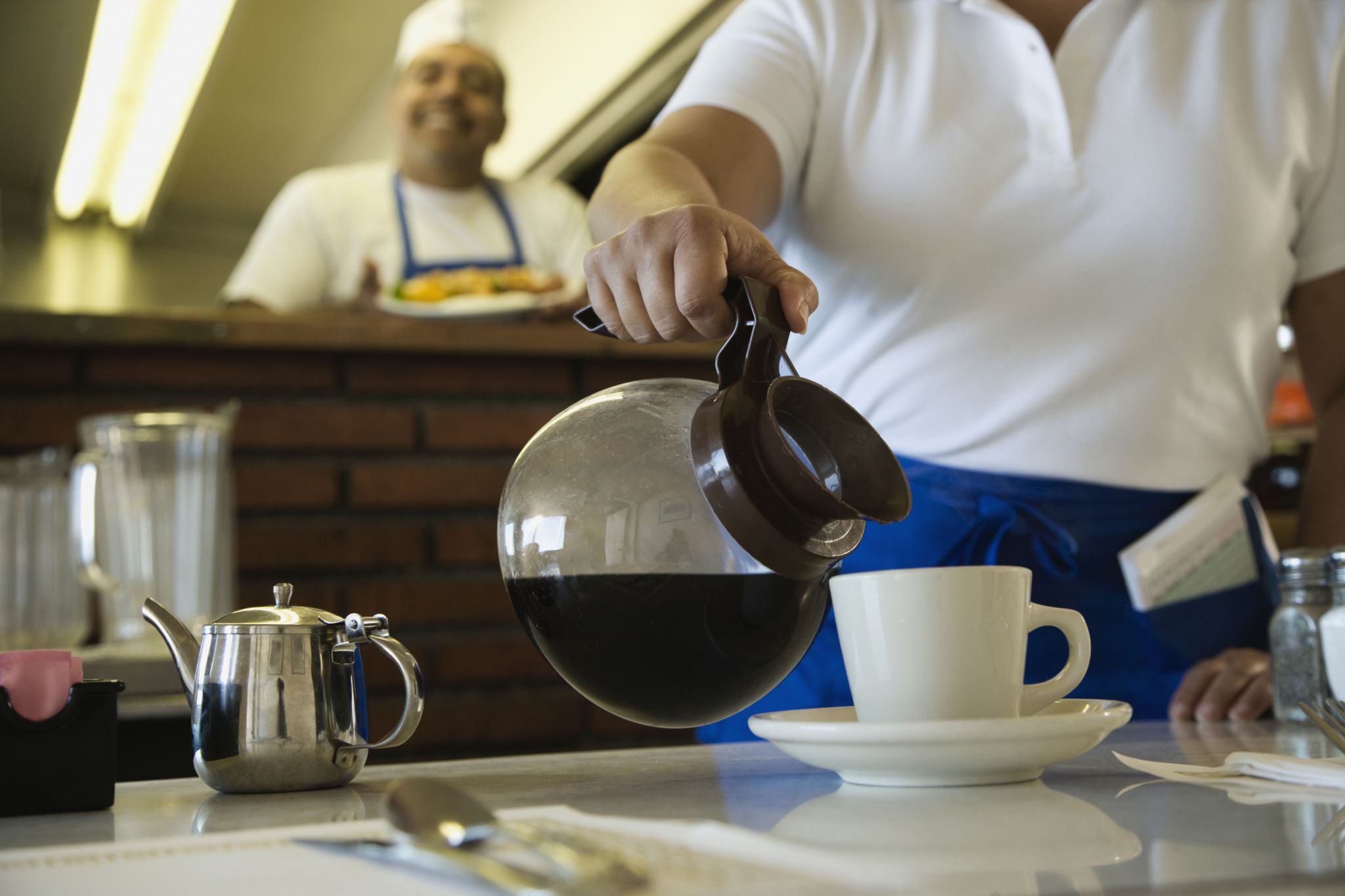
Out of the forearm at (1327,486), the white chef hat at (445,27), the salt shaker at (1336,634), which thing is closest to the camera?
the salt shaker at (1336,634)

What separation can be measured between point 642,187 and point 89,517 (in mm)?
1022

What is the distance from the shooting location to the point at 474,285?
2365 mm

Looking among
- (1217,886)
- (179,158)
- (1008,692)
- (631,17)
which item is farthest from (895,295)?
(179,158)

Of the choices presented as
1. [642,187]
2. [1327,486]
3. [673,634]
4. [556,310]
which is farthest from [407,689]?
[556,310]

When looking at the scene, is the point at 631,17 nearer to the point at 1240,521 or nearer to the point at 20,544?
the point at 20,544

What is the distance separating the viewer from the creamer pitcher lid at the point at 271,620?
0.66 meters

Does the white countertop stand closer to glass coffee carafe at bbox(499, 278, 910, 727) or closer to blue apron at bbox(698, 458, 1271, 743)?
glass coffee carafe at bbox(499, 278, 910, 727)

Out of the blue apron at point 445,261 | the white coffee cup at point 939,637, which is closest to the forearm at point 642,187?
the white coffee cup at point 939,637

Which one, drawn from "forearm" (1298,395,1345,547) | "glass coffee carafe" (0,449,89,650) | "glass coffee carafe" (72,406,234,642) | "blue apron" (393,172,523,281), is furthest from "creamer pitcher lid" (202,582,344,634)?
"blue apron" (393,172,523,281)

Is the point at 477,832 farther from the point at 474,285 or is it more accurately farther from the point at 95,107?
the point at 95,107

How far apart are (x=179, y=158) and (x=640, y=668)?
5.79 metres

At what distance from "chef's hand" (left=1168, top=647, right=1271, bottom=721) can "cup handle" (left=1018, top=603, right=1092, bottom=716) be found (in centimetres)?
38

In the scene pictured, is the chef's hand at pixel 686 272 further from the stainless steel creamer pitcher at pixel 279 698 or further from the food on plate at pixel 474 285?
the food on plate at pixel 474 285

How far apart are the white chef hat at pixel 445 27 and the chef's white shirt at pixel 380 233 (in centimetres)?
33
